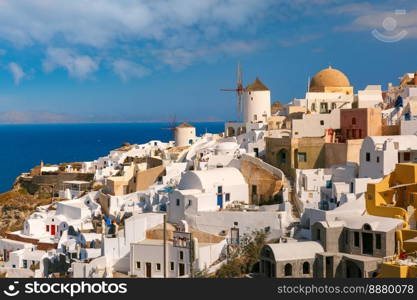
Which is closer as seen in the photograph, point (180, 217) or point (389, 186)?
point (389, 186)

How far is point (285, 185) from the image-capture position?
3014cm

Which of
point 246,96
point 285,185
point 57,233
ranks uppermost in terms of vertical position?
point 246,96

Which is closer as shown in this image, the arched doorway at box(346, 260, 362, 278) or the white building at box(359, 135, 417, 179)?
the arched doorway at box(346, 260, 362, 278)

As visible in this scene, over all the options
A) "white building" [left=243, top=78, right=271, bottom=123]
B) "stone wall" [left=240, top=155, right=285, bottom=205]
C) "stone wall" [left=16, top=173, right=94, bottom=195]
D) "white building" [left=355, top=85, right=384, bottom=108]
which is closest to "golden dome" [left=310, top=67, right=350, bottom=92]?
"white building" [left=355, top=85, right=384, bottom=108]

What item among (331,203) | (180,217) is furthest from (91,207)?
(331,203)

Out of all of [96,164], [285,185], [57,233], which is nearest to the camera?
[285,185]

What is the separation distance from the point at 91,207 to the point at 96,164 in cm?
1273

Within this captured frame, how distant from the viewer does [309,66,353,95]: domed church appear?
1679 inches

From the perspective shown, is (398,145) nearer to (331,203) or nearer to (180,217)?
(331,203)

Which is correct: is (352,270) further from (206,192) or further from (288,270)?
(206,192)

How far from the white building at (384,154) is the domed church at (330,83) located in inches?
546

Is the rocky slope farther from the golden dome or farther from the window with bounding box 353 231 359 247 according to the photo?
the window with bounding box 353 231 359 247

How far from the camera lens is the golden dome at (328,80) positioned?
42.9m

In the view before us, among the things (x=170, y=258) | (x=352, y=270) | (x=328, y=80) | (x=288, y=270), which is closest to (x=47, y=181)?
(x=328, y=80)
